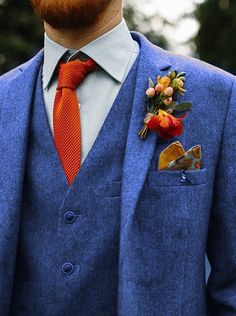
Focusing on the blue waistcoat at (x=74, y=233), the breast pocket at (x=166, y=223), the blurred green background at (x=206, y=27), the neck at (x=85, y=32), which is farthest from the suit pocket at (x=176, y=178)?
the blurred green background at (x=206, y=27)

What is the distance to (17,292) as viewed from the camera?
2473 mm

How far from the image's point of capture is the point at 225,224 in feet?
8.02

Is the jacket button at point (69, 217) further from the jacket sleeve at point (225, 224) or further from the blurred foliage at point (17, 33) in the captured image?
the blurred foliage at point (17, 33)

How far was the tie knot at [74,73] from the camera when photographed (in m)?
2.50

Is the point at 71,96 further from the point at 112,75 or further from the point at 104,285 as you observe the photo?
the point at 104,285

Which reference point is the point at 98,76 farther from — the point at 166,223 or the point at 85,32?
the point at 166,223

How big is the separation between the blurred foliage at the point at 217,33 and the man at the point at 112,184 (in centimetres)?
2082

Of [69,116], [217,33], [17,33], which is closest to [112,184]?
[69,116]

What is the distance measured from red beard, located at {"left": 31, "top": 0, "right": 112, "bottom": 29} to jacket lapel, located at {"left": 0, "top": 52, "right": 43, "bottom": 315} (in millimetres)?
270

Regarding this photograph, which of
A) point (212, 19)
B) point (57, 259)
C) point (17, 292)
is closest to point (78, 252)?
point (57, 259)

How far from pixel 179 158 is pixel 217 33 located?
2230 centimetres

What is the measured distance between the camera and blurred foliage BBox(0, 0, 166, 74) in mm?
16375

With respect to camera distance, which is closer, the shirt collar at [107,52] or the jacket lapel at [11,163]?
the jacket lapel at [11,163]

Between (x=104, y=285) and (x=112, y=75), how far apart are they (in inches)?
26.6
